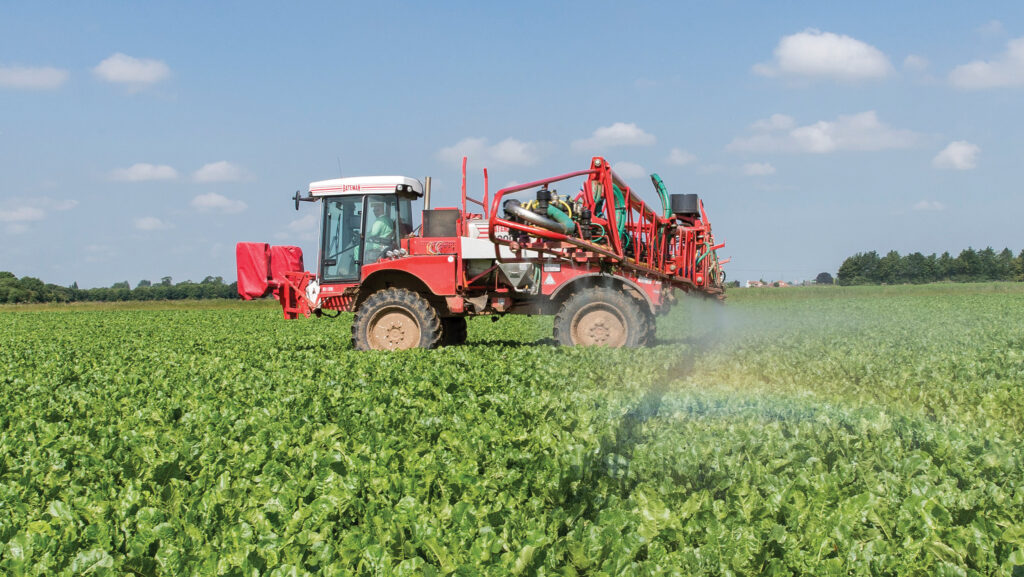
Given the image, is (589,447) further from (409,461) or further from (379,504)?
(379,504)

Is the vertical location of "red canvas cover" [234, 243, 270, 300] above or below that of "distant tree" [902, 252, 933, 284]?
below

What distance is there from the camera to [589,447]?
450cm

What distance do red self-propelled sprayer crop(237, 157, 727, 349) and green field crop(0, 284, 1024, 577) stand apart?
263 cm

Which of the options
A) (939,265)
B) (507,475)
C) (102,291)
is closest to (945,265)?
(939,265)

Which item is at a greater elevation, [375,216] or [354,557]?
[375,216]

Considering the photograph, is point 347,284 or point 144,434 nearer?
point 144,434

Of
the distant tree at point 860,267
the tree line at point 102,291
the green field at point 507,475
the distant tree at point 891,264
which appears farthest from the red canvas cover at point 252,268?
the distant tree at point 891,264

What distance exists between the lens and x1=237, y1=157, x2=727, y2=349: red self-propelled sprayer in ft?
36.2

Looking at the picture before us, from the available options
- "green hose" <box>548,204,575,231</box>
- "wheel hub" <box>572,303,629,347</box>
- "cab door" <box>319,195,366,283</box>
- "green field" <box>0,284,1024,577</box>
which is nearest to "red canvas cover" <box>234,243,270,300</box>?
"cab door" <box>319,195,366,283</box>

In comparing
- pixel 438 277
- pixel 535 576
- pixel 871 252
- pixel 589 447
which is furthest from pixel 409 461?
pixel 871 252

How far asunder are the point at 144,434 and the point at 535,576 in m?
3.84

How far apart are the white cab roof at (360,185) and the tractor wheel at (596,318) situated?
353 cm

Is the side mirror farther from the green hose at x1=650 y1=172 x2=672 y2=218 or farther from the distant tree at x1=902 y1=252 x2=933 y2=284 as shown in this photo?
the distant tree at x1=902 y1=252 x2=933 y2=284

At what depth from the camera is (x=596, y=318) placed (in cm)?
1094
